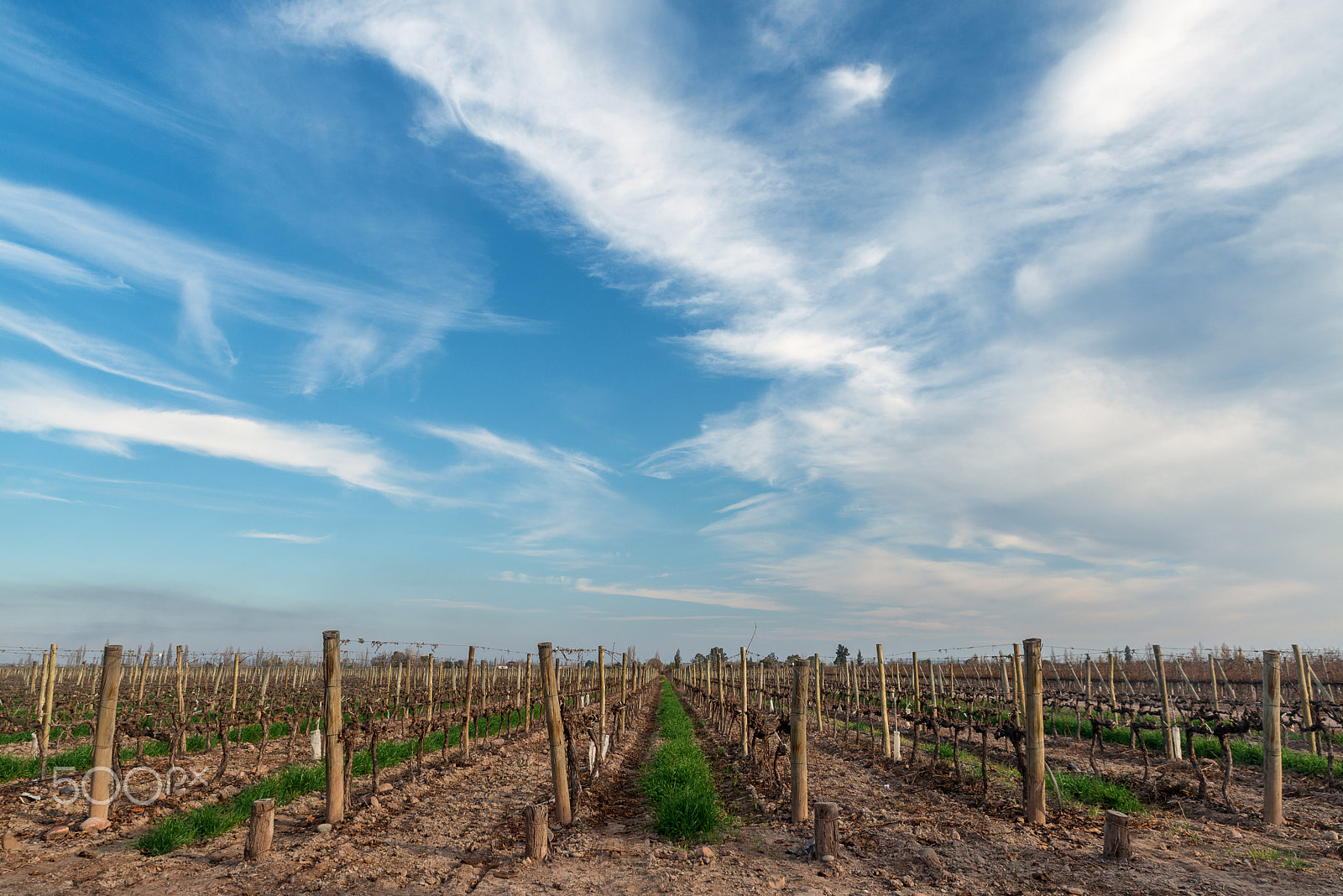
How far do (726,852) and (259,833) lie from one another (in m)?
5.14

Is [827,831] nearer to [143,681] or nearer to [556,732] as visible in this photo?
[556,732]

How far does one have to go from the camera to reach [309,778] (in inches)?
411

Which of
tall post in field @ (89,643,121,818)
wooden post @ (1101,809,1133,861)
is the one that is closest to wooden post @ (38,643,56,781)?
tall post in field @ (89,643,121,818)

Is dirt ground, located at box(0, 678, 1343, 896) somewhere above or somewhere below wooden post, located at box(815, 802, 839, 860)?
below

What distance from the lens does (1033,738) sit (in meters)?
8.67

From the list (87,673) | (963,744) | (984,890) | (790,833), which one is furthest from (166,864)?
(87,673)

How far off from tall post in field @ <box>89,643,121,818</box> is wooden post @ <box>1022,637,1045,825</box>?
38.4 feet

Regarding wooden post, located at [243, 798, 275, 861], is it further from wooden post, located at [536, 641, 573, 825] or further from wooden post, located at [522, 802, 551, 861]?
wooden post, located at [536, 641, 573, 825]

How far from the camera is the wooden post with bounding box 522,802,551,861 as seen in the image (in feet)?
23.9

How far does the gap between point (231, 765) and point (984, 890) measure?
13933 mm

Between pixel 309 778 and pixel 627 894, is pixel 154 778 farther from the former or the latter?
pixel 627 894

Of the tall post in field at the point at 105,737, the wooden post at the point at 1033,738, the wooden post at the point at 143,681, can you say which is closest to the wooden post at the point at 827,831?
the wooden post at the point at 1033,738

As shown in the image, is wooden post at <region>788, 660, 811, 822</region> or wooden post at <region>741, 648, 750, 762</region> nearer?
wooden post at <region>788, 660, 811, 822</region>

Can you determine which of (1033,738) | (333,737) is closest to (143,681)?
(333,737)
